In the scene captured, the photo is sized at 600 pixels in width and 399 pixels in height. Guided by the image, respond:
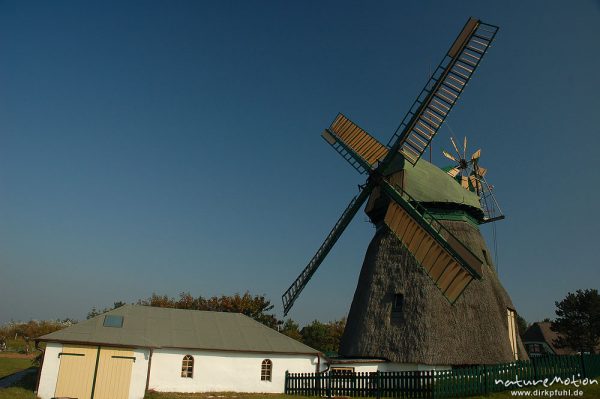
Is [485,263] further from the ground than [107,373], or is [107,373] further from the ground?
[485,263]

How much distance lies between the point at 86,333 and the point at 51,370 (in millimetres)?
1674

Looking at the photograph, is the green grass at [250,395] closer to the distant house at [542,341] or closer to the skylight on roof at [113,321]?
the skylight on roof at [113,321]

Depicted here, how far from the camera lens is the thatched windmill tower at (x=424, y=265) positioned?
17.9m

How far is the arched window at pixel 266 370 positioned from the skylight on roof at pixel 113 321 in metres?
6.47

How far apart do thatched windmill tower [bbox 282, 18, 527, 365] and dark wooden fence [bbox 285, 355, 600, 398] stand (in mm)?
2013

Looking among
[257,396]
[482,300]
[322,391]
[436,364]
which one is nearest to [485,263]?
[482,300]

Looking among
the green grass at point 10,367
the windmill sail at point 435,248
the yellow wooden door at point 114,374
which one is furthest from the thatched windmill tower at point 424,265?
the green grass at point 10,367

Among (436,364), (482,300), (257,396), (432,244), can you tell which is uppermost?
(432,244)

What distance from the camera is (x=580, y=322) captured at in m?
38.8

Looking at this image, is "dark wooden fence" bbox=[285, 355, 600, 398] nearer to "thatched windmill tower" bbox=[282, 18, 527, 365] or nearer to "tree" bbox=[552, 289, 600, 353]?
"thatched windmill tower" bbox=[282, 18, 527, 365]

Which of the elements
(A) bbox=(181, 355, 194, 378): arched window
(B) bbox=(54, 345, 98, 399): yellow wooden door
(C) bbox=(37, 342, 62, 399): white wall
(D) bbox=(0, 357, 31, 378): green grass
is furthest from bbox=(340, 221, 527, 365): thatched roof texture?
(D) bbox=(0, 357, 31, 378): green grass

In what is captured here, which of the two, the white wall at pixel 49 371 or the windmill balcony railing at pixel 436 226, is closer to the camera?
the white wall at pixel 49 371

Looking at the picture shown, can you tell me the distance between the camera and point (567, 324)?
3912cm

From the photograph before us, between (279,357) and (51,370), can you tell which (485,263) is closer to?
(279,357)
